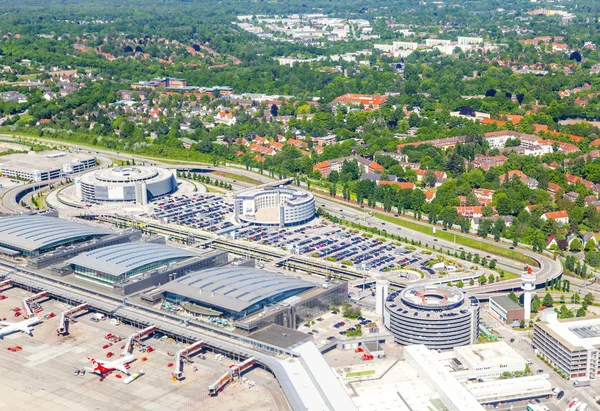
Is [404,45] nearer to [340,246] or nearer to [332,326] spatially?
[340,246]

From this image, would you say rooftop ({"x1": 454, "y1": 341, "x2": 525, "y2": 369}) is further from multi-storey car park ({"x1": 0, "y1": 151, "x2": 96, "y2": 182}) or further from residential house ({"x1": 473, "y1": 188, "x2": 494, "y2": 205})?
multi-storey car park ({"x1": 0, "y1": 151, "x2": 96, "y2": 182})

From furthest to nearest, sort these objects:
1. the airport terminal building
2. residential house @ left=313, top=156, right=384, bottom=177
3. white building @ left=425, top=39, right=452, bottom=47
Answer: white building @ left=425, top=39, right=452, bottom=47, residential house @ left=313, top=156, right=384, bottom=177, the airport terminal building

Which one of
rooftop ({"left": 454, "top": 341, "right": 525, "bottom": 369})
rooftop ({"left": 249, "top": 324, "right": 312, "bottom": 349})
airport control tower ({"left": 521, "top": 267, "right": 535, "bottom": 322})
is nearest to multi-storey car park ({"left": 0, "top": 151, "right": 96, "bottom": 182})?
rooftop ({"left": 249, "top": 324, "right": 312, "bottom": 349})

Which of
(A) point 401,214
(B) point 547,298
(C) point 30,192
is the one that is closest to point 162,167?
(C) point 30,192

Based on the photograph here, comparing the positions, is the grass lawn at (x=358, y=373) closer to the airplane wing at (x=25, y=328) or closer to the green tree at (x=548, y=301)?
the green tree at (x=548, y=301)

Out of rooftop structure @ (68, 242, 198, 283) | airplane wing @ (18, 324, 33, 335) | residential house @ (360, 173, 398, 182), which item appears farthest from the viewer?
residential house @ (360, 173, 398, 182)

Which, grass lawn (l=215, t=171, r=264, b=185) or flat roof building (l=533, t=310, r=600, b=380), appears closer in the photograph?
flat roof building (l=533, t=310, r=600, b=380)
